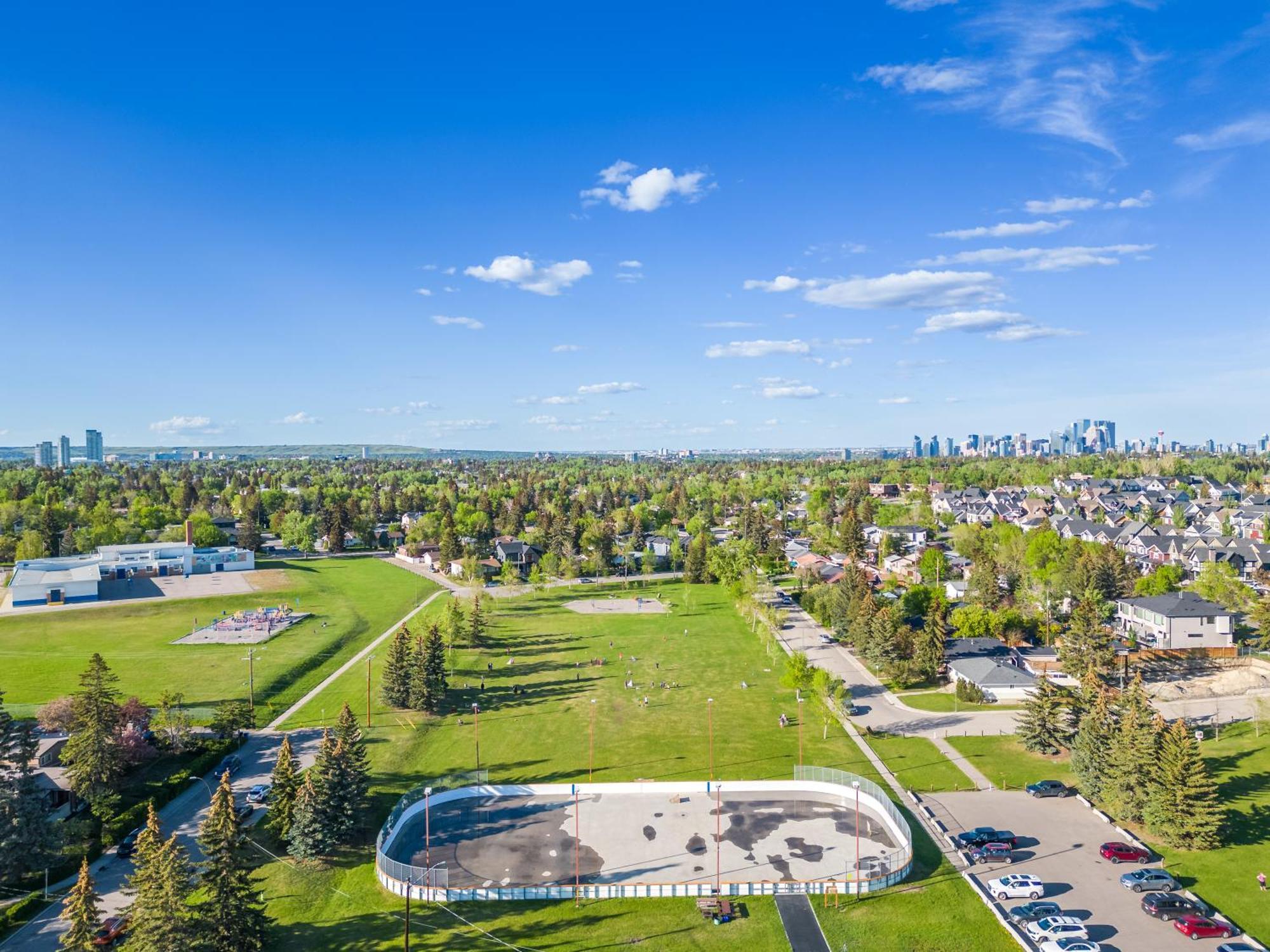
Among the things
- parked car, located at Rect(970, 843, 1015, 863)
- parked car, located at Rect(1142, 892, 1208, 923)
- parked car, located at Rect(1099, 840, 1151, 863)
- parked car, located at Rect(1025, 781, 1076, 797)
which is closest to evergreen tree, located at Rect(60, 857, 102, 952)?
parked car, located at Rect(970, 843, 1015, 863)

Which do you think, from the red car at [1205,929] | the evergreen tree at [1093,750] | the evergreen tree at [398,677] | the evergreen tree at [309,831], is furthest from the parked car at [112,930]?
the evergreen tree at [1093,750]

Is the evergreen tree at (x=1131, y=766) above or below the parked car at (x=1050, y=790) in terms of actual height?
above

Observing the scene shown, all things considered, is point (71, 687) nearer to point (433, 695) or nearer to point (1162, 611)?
point (433, 695)

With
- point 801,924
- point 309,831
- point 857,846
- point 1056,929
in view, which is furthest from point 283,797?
point 1056,929

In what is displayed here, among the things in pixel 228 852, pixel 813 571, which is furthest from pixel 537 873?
pixel 813 571

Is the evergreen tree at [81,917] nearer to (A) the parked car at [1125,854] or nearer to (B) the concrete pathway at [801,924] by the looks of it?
(B) the concrete pathway at [801,924]

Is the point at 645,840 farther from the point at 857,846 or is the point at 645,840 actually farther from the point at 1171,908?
the point at 1171,908
